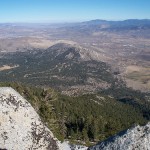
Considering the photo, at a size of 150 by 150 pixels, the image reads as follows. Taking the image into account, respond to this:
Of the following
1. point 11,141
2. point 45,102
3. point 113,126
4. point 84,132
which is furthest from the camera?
point 113,126

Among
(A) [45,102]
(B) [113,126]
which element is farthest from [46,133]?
(B) [113,126]

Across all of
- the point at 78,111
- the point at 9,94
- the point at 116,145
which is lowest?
the point at 78,111

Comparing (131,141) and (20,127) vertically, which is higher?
(20,127)

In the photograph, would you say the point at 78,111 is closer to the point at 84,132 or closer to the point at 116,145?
the point at 84,132

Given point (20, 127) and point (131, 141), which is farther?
point (131, 141)

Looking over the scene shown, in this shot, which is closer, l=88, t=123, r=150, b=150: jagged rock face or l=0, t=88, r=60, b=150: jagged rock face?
l=0, t=88, r=60, b=150: jagged rock face
